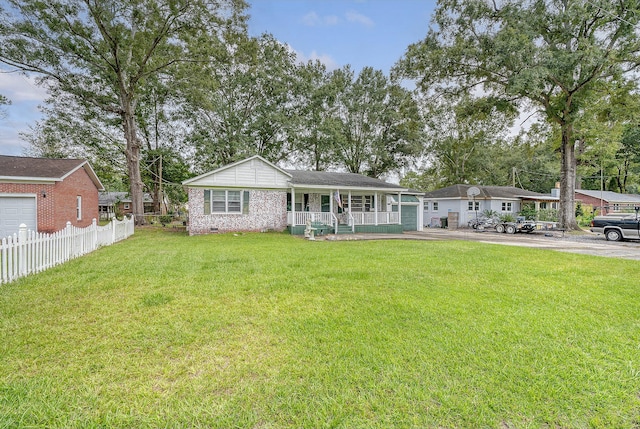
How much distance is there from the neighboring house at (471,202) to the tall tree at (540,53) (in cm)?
626

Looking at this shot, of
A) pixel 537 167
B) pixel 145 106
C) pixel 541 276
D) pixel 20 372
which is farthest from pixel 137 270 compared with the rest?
pixel 537 167

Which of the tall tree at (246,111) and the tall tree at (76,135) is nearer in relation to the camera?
the tall tree at (76,135)

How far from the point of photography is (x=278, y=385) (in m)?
2.51

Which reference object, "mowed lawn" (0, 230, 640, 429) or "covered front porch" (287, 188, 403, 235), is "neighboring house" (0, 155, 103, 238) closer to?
"mowed lawn" (0, 230, 640, 429)

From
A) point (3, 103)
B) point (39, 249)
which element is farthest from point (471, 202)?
point (3, 103)

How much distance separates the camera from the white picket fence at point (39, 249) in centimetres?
551

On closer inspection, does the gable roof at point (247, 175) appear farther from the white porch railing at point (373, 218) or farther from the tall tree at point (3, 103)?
the tall tree at point (3, 103)

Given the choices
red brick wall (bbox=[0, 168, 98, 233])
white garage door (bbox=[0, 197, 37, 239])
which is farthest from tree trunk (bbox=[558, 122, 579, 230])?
white garage door (bbox=[0, 197, 37, 239])

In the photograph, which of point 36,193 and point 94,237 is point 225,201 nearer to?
point 94,237

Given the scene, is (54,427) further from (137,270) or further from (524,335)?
(137,270)

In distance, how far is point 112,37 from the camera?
17422 mm

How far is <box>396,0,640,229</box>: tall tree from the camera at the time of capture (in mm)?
16156

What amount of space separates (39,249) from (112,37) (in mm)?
17125

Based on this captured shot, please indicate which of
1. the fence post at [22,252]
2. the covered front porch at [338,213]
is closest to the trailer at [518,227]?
the covered front porch at [338,213]
